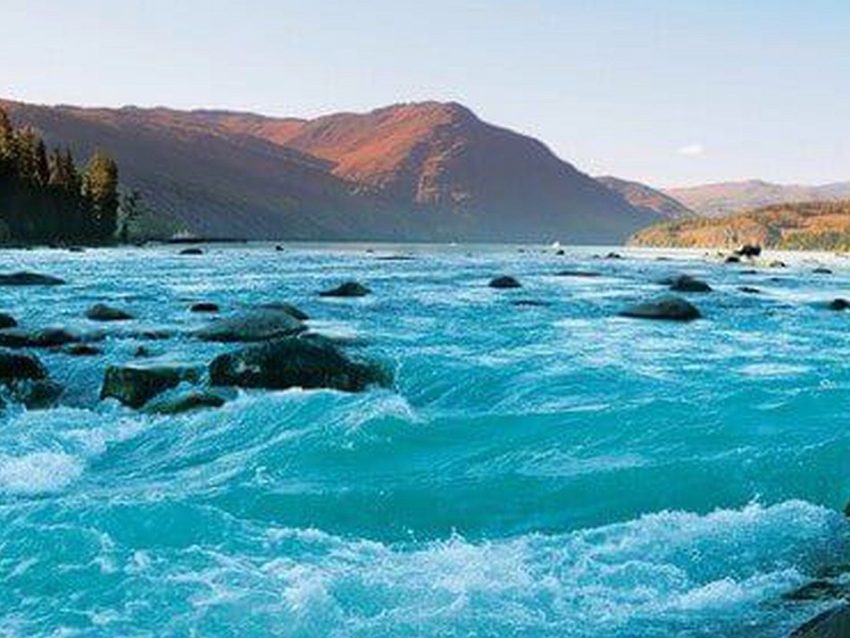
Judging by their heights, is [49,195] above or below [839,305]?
above

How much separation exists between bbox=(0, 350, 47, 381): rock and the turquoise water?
1166 mm

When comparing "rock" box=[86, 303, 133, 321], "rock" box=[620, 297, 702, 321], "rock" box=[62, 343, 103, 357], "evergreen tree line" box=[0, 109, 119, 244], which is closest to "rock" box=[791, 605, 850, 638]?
"rock" box=[62, 343, 103, 357]

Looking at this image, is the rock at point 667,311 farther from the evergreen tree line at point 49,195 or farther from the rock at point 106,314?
the evergreen tree line at point 49,195

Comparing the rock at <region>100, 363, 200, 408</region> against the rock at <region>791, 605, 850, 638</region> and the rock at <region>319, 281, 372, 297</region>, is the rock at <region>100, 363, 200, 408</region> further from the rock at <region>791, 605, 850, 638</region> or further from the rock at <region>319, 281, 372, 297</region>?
the rock at <region>319, 281, 372, 297</region>

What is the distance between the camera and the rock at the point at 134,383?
25.7m

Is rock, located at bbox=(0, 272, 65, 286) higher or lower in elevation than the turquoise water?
higher

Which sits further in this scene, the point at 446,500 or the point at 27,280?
the point at 27,280

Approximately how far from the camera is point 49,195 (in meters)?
140

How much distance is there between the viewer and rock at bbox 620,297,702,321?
4869cm

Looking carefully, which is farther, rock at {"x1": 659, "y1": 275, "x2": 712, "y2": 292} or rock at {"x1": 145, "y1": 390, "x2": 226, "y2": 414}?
rock at {"x1": 659, "y1": 275, "x2": 712, "y2": 292}

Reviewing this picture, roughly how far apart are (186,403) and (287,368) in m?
3.27

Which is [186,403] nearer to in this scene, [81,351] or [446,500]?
[446,500]

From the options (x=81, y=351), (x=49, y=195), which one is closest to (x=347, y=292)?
(x=81, y=351)

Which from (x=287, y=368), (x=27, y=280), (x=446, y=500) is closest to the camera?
(x=446, y=500)
